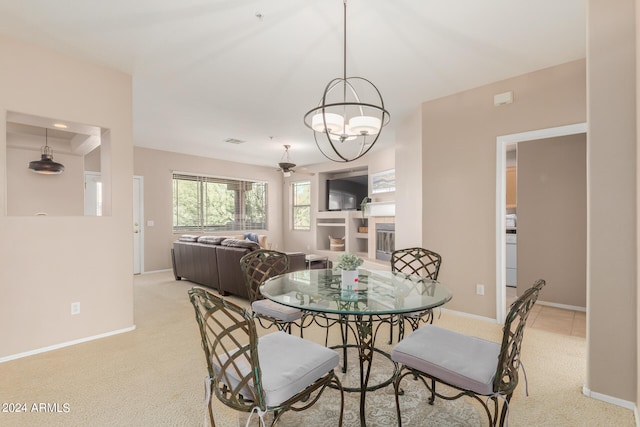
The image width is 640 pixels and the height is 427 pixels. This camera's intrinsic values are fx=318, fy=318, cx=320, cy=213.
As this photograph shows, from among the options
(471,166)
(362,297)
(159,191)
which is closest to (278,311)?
(362,297)

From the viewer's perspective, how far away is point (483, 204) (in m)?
3.63

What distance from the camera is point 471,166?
3.71 metres

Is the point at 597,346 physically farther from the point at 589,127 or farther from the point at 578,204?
the point at 578,204

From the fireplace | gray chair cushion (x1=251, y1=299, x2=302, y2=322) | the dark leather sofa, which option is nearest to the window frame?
the dark leather sofa

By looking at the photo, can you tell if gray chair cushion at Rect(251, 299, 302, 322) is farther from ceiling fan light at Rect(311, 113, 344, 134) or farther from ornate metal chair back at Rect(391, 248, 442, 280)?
ceiling fan light at Rect(311, 113, 344, 134)

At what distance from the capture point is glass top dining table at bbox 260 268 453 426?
5.56ft

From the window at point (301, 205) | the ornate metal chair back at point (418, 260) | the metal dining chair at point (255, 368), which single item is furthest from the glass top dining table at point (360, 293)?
the window at point (301, 205)

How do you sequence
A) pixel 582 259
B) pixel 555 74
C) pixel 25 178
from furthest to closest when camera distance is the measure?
pixel 25 178, pixel 582 259, pixel 555 74

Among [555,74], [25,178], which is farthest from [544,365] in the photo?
[25,178]

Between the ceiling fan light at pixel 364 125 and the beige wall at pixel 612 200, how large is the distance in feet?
4.58

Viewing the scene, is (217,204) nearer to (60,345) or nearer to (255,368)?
(60,345)

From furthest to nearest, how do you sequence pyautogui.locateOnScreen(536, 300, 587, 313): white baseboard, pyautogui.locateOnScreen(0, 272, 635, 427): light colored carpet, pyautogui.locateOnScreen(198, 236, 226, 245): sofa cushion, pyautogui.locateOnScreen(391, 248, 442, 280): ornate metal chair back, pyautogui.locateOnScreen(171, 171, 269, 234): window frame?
pyautogui.locateOnScreen(171, 171, 269, 234): window frame → pyautogui.locateOnScreen(198, 236, 226, 245): sofa cushion → pyautogui.locateOnScreen(536, 300, 587, 313): white baseboard → pyautogui.locateOnScreen(391, 248, 442, 280): ornate metal chair back → pyautogui.locateOnScreen(0, 272, 635, 427): light colored carpet

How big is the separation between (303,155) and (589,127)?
5778 mm

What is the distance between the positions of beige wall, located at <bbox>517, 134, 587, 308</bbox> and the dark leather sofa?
10.5ft
